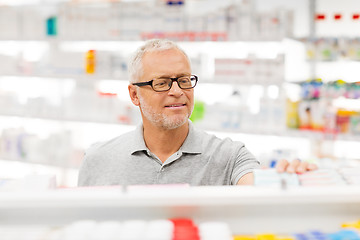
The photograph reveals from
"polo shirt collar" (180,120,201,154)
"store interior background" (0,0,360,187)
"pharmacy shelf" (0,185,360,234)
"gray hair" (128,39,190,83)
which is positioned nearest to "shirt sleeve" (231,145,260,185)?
"polo shirt collar" (180,120,201,154)

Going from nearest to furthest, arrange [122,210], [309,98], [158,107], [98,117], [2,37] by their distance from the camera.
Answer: [122,210]
[158,107]
[309,98]
[98,117]
[2,37]

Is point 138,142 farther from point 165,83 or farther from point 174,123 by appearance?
point 165,83

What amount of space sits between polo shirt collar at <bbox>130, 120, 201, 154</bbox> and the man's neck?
0.12ft

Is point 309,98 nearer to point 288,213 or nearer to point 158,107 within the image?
point 158,107

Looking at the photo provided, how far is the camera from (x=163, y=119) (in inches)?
83.1

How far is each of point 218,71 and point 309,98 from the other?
0.90m

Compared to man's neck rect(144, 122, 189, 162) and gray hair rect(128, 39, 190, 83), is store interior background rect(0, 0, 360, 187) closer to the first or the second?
man's neck rect(144, 122, 189, 162)

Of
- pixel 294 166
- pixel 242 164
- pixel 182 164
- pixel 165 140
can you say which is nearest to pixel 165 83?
pixel 165 140

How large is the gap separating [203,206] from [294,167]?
0.35 m

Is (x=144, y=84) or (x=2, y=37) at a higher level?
(x=2, y=37)

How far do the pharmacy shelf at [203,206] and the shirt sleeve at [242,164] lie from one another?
0.75 metres

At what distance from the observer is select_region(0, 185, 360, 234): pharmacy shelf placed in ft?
3.81

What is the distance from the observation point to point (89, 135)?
5480 millimetres

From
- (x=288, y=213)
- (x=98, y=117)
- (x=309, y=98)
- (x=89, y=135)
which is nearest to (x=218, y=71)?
(x=309, y=98)
